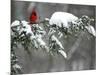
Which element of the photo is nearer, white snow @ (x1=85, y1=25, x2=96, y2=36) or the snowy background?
the snowy background

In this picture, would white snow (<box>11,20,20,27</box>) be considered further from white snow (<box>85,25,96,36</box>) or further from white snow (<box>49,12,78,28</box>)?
white snow (<box>85,25,96,36</box>)

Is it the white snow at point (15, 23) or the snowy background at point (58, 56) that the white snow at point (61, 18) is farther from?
the white snow at point (15, 23)

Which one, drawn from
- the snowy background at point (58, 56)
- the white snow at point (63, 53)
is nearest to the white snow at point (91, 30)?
the snowy background at point (58, 56)

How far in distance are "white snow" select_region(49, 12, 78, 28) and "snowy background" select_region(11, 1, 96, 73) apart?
44 mm

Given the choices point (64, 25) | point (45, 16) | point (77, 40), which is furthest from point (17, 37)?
point (77, 40)

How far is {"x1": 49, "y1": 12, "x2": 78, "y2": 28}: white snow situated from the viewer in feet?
7.11

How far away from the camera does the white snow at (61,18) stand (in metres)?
2.17

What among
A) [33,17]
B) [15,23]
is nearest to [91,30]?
[33,17]

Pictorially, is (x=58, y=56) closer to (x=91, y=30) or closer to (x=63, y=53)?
(x=63, y=53)

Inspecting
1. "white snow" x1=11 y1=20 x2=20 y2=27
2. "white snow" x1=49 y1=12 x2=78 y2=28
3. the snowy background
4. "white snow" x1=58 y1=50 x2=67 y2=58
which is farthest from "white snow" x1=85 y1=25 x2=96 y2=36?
"white snow" x1=11 y1=20 x2=20 y2=27

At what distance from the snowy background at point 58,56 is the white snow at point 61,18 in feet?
0.14

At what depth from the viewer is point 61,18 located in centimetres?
Answer: 219

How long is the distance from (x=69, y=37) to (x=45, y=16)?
0.36 m

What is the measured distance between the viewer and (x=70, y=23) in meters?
2.23
